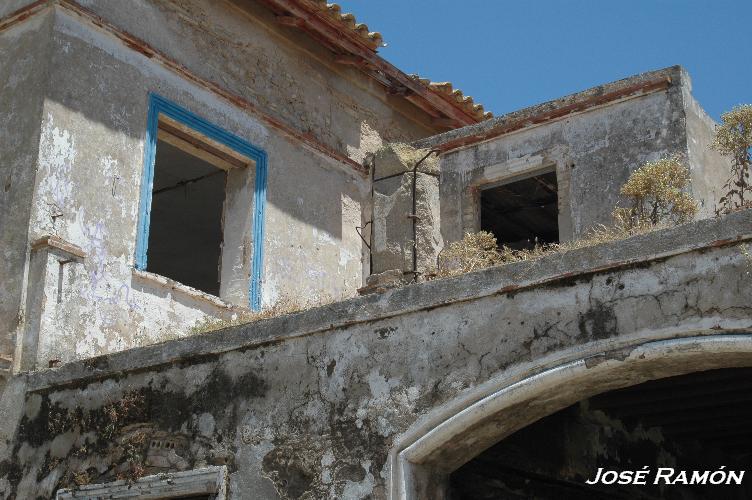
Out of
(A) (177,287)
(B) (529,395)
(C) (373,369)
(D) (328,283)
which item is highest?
(D) (328,283)

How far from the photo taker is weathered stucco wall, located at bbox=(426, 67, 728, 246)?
9922mm

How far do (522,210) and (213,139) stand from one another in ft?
13.5

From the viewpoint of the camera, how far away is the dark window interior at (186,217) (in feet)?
42.5

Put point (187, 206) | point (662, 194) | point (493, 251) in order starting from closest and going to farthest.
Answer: point (662, 194) < point (493, 251) < point (187, 206)

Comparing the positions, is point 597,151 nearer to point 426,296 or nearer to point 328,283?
point 328,283

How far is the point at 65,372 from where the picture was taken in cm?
862

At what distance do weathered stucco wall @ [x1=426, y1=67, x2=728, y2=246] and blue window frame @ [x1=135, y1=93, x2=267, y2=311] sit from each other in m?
2.00

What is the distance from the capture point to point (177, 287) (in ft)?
33.2

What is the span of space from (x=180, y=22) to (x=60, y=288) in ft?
11.3

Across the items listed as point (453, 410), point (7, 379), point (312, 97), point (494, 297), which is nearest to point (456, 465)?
point (453, 410)

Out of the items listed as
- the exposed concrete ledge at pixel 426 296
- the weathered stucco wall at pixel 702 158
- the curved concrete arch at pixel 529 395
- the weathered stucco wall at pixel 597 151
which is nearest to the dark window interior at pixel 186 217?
the weathered stucco wall at pixel 597 151

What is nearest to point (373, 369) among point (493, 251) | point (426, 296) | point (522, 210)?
point (426, 296)

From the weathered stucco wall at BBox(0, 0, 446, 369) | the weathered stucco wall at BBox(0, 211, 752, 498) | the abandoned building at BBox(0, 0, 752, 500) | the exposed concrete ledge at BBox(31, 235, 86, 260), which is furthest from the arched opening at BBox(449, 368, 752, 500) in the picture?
the exposed concrete ledge at BBox(31, 235, 86, 260)

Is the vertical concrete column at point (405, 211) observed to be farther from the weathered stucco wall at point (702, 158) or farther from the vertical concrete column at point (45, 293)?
the vertical concrete column at point (45, 293)
